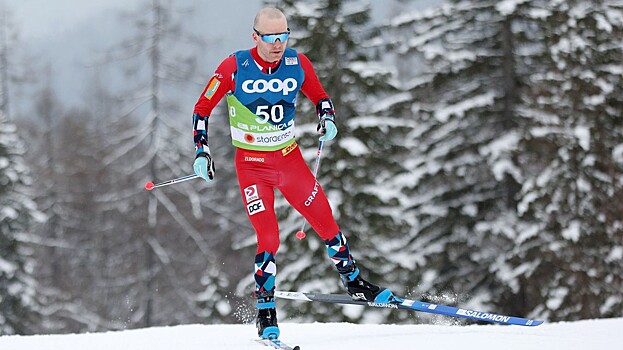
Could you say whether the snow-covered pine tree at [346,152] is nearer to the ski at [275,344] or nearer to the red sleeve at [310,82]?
the red sleeve at [310,82]

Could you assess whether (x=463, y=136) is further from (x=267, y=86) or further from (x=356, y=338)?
(x=267, y=86)

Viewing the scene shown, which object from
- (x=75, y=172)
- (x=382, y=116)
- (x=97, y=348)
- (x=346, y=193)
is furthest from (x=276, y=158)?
(x=75, y=172)

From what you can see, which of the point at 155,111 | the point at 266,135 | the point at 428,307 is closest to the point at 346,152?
the point at 428,307

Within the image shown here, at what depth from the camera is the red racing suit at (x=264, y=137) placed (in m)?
6.89

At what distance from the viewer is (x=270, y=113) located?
6988 mm

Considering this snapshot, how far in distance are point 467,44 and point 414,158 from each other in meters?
3.13

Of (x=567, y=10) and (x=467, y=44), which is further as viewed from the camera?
(x=467, y=44)

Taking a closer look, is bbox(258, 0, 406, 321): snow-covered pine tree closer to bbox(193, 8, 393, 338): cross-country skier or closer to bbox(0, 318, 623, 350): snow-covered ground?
bbox(0, 318, 623, 350): snow-covered ground

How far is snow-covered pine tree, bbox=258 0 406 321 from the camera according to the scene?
17453mm

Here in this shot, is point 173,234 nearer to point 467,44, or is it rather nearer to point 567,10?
point 467,44

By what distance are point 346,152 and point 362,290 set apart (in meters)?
10.3

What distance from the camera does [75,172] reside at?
43.7 metres

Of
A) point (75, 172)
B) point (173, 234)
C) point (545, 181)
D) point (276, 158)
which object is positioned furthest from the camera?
point (75, 172)

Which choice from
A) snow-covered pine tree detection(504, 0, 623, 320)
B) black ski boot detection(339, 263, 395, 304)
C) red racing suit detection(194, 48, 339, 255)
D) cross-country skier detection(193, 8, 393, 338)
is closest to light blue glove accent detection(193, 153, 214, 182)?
cross-country skier detection(193, 8, 393, 338)
